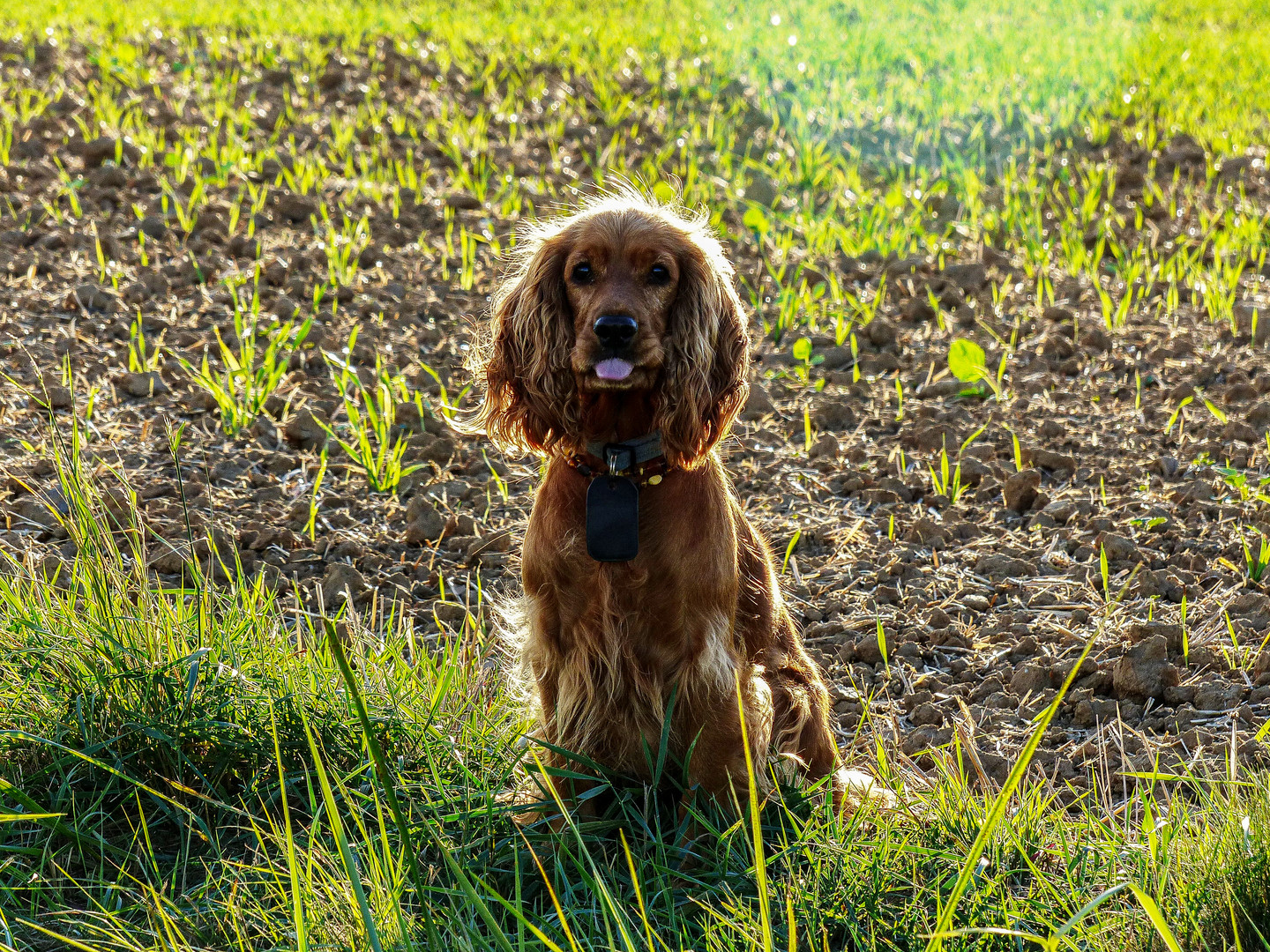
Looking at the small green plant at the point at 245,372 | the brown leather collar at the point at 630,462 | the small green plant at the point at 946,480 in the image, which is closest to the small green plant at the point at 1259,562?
the small green plant at the point at 946,480

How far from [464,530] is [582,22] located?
28.6 ft

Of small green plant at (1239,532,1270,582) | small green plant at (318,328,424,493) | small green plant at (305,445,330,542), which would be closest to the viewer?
small green plant at (1239,532,1270,582)

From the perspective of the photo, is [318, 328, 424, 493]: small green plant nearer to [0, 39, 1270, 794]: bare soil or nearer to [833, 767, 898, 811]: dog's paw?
[0, 39, 1270, 794]: bare soil

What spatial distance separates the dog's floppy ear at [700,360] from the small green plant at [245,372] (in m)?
2.20

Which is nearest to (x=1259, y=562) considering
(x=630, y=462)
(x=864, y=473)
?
(x=864, y=473)

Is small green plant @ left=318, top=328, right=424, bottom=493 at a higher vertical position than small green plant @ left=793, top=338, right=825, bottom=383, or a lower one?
lower

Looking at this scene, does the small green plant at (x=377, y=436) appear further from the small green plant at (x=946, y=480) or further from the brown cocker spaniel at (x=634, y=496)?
the small green plant at (x=946, y=480)

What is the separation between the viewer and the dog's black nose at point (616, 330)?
2414 millimetres

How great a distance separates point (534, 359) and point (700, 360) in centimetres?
38

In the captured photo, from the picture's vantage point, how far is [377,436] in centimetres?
429

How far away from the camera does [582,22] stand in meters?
11.3

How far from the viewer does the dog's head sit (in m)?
2.47

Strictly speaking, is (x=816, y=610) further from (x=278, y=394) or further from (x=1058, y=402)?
(x=278, y=394)

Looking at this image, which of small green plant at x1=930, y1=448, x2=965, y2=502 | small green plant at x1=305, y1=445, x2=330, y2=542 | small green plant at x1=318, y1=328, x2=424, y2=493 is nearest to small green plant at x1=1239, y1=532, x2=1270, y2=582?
small green plant at x1=930, y1=448, x2=965, y2=502
